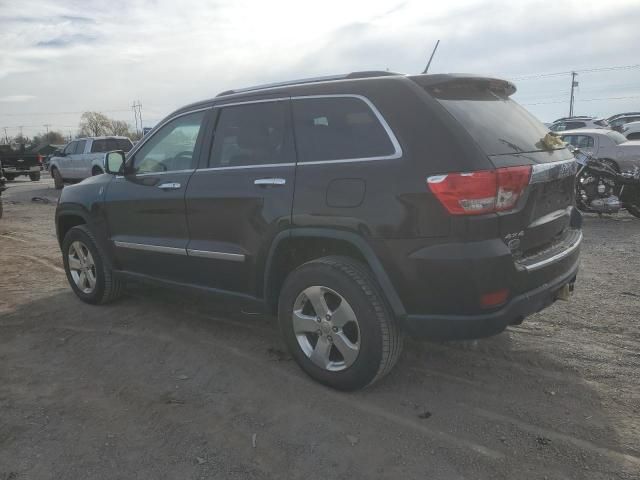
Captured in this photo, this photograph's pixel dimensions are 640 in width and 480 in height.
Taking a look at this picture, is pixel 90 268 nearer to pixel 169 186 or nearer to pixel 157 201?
pixel 157 201

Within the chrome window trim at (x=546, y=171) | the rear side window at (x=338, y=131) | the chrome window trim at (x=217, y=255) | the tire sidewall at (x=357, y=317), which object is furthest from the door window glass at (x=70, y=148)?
the chrome window trim at (x=546, y=171)

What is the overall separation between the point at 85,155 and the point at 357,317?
18.7 meters

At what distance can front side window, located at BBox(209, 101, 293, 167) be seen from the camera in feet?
11.7

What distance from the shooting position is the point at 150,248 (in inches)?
174

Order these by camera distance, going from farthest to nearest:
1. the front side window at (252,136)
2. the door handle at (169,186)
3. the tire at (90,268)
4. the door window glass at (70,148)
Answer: the door window glass at (70,148), the tire at (90,268), the door handle at (169,186), the front side window at (252,136)

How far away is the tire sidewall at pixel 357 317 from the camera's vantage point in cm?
307

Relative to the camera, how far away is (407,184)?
2.87m

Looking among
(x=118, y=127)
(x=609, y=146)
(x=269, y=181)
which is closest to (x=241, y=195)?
(x=269, y=181)

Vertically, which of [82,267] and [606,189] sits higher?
[82,267]

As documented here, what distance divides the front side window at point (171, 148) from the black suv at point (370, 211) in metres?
0.03

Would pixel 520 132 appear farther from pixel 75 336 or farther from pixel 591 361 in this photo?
pixel 75 336

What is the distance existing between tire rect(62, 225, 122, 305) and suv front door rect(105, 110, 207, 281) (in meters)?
0.32

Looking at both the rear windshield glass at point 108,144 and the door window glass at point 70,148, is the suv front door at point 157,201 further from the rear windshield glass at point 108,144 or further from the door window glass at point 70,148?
the door window glass at point 70,148

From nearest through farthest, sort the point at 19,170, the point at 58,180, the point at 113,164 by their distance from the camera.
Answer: the point at 113,164, the point at 58,180, the point at 19,170
